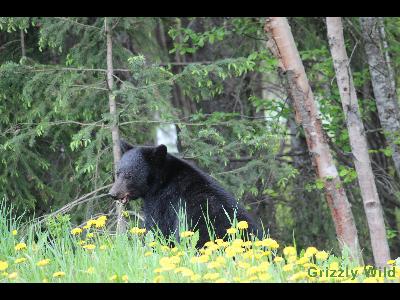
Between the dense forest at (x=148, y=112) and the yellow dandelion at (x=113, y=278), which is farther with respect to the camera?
the dense forest at (x=148, y=112)

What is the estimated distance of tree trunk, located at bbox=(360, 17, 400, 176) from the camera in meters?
9.66

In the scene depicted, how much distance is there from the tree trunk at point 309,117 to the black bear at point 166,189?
1731 millimetres

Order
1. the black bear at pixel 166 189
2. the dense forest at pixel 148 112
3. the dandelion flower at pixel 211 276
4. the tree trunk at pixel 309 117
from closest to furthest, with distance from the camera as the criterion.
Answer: the dandelion flower at pixel 211 276, the black bear at pixel 166 189, the tree trunk at pixel 309 117, the dense forest at pixel 148 112

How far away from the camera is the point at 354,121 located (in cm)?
783

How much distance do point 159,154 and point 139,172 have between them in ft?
0.83

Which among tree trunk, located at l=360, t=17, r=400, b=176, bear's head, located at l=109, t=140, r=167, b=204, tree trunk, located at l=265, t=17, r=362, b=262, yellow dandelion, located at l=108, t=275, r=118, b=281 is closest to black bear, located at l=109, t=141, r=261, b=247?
bear's head, located at l=109, t=140, r=167, b=204

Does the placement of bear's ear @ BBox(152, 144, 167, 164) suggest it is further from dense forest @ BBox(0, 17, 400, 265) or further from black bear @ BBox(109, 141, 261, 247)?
dense forest @ BBox(0, 17, 400, 265)

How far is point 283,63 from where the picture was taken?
7504 mm

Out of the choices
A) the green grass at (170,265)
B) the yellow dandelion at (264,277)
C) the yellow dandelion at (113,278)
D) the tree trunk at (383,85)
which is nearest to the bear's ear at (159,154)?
the green grass at (170,265)

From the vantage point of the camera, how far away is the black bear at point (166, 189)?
5.95 metres

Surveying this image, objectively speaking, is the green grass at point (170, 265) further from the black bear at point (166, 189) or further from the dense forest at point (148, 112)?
the dense forest at point (148, 112)
